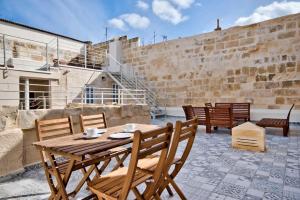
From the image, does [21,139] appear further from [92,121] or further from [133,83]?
[133,83]

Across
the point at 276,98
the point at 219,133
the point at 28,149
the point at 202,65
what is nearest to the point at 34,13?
the point at 202,65

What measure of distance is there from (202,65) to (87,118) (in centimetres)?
716

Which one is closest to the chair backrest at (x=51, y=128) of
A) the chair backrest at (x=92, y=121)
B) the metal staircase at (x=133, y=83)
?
the chair backrest at (x=92, y=121)

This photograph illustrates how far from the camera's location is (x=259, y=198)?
2205mm

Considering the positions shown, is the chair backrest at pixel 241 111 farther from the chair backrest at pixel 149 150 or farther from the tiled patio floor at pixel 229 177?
the chair backrest at pixel 149 150

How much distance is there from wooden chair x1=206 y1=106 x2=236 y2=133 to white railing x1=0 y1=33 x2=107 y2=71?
6171 mm

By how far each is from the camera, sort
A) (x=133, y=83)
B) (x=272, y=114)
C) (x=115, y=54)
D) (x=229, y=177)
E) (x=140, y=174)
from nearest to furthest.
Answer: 1. (x=140, y=174)
2. (x=229, y=177)
3. (x=272, y=114)
4. (x=133, y=83)
5. (x=115, y=54)

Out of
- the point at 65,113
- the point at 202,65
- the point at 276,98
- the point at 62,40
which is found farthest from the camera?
the point at 62,40

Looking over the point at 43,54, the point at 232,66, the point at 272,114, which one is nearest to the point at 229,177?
the point at 272,114

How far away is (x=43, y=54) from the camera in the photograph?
10.3 m

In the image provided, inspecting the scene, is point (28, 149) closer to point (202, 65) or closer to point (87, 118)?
point (87, 118)

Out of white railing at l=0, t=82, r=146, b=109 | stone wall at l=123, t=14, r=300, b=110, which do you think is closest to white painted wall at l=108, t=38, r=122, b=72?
stone wall at l=123, t=14, r=300, b=110

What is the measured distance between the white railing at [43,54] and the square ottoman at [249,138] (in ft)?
23.1

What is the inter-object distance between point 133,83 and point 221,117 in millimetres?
5934
